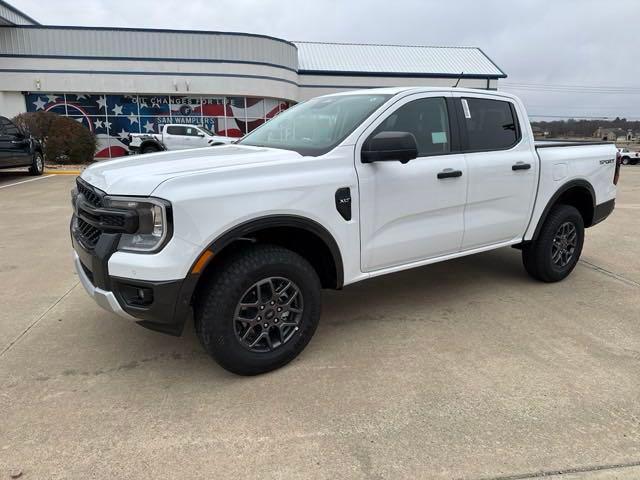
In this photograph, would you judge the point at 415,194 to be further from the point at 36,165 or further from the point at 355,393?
the point at 36,165

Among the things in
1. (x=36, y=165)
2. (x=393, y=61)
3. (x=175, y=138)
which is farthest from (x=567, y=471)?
(x=393, y=61)

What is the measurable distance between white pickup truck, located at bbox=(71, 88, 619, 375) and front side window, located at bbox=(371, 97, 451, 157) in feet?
0.04

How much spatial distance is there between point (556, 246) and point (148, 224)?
13.0ft

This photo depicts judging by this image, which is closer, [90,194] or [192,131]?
[90,194]

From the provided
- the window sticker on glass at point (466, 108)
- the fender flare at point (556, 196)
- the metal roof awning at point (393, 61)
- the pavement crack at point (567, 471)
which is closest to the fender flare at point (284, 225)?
the pavement crack at point (567, 471)

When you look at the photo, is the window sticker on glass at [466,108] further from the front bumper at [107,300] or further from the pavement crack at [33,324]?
the pavement crack at [33,324]

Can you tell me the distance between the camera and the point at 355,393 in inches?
116

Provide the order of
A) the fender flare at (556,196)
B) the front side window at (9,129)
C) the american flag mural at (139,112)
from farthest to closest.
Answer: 1. the american flag mural at (139,112)
2. the front side window at (9,129)
3. the fender flare at (556,196)

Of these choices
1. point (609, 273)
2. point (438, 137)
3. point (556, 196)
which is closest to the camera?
point (438, 137)

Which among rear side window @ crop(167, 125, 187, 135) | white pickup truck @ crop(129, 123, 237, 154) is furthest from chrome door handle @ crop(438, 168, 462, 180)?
rear side window @ crop(167, 125, 187, 135)

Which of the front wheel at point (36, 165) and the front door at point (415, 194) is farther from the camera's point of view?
the front wheel at point (36, 165)

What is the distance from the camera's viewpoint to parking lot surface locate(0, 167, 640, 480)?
2.36 m

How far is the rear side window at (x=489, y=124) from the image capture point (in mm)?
4070

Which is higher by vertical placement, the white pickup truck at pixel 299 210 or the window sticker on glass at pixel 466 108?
the window sticker on glass at pixel 466 108
